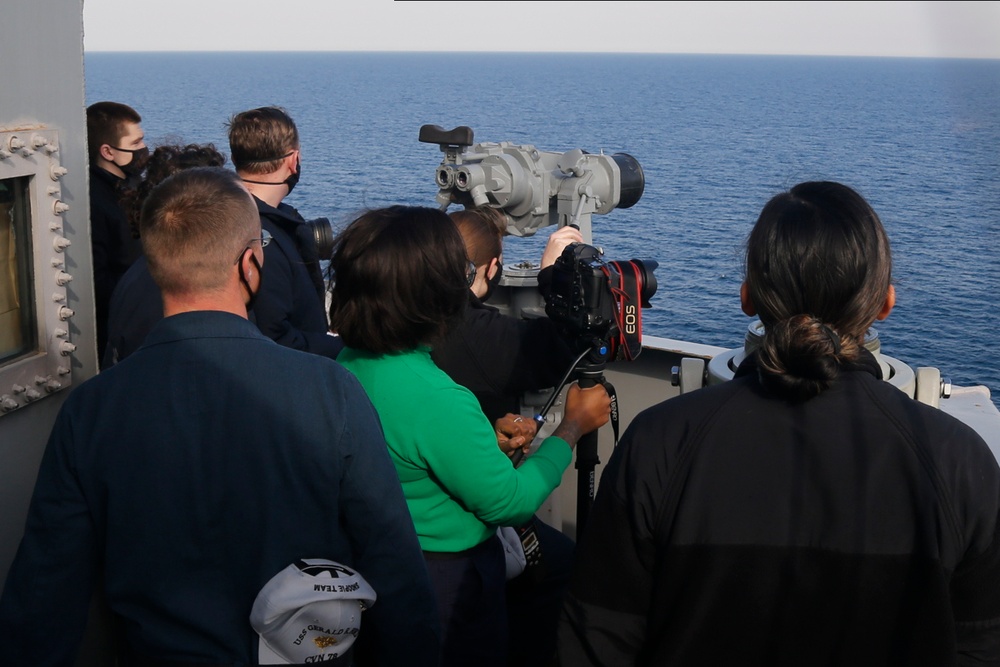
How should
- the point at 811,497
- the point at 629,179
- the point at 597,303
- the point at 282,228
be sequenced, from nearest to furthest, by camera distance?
the point at 811,497 → the point at 597,303 → the point at 282,228 → the point at 629,179

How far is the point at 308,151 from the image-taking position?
38.9 metres

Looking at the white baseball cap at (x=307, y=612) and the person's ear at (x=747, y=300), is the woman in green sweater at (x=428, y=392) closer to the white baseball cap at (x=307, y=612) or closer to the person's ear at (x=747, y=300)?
the white baseball cap at (x=307, y=612)

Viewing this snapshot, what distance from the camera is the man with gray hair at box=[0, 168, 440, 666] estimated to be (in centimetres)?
154

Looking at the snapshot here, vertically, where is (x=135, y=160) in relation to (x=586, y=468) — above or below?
above

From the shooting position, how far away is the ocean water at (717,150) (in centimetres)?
147

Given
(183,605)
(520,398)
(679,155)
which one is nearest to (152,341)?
(183,605)

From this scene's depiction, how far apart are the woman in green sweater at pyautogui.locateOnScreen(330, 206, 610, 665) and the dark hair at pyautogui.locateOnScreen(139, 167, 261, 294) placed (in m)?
0.31

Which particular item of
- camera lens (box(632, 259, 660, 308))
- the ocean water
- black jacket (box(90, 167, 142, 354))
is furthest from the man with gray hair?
black jacket (box(90, 167, 142, 354))

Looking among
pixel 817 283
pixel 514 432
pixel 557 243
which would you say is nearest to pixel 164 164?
pixel 557 243

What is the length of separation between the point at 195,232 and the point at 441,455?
581mm

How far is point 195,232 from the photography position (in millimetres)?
1579

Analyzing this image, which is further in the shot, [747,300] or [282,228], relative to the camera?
[282,228]

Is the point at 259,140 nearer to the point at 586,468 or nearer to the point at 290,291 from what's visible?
the point at 290,291

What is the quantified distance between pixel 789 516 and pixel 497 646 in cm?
98
